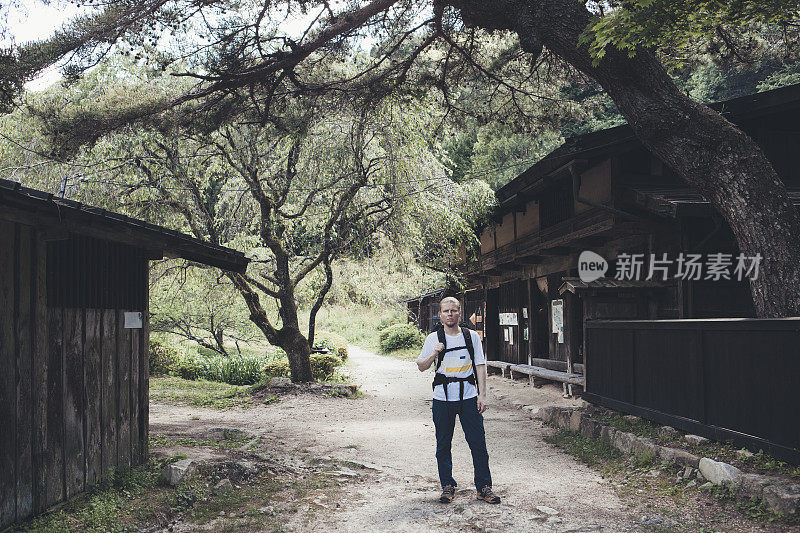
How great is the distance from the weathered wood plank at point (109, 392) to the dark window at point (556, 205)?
1064 cm

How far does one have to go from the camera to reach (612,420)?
29.7 feet

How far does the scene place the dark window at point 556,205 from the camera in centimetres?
1466

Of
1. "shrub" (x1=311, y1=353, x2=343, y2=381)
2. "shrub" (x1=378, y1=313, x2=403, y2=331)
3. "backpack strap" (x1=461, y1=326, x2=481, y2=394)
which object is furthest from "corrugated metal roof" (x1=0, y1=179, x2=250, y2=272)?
"shrub" (x1=378, y1=313, x2=403, y2=331)

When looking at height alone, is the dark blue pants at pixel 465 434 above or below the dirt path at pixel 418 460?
above

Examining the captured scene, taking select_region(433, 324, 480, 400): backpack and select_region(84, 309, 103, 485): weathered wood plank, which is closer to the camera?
select_region(84, 309, 103, 485): weathered wood plank

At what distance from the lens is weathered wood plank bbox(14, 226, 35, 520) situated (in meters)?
4.87

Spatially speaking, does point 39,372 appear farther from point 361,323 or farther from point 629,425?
point 361,323

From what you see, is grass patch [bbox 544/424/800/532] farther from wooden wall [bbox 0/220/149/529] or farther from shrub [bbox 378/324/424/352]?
shrub [bbox 378/324/424/352]

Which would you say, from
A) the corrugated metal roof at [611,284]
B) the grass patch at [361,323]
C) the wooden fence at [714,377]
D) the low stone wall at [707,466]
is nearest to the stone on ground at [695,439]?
the wooden fence at [714,377]

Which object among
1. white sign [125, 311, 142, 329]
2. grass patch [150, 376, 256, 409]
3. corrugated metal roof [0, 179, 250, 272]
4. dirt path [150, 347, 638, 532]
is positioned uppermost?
corrugated metal roof [0, 179, 250, 272]

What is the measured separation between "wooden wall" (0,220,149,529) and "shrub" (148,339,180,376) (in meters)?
16.4

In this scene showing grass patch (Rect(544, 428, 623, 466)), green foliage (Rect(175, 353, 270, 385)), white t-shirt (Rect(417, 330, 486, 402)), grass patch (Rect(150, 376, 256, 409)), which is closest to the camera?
white t-shirt (Rect(417, 330, 486, 402))

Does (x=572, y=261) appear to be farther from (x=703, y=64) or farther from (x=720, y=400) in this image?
(x=720, y=400)

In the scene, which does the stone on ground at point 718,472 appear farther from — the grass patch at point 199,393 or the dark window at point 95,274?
the grass patch at point 199,393
